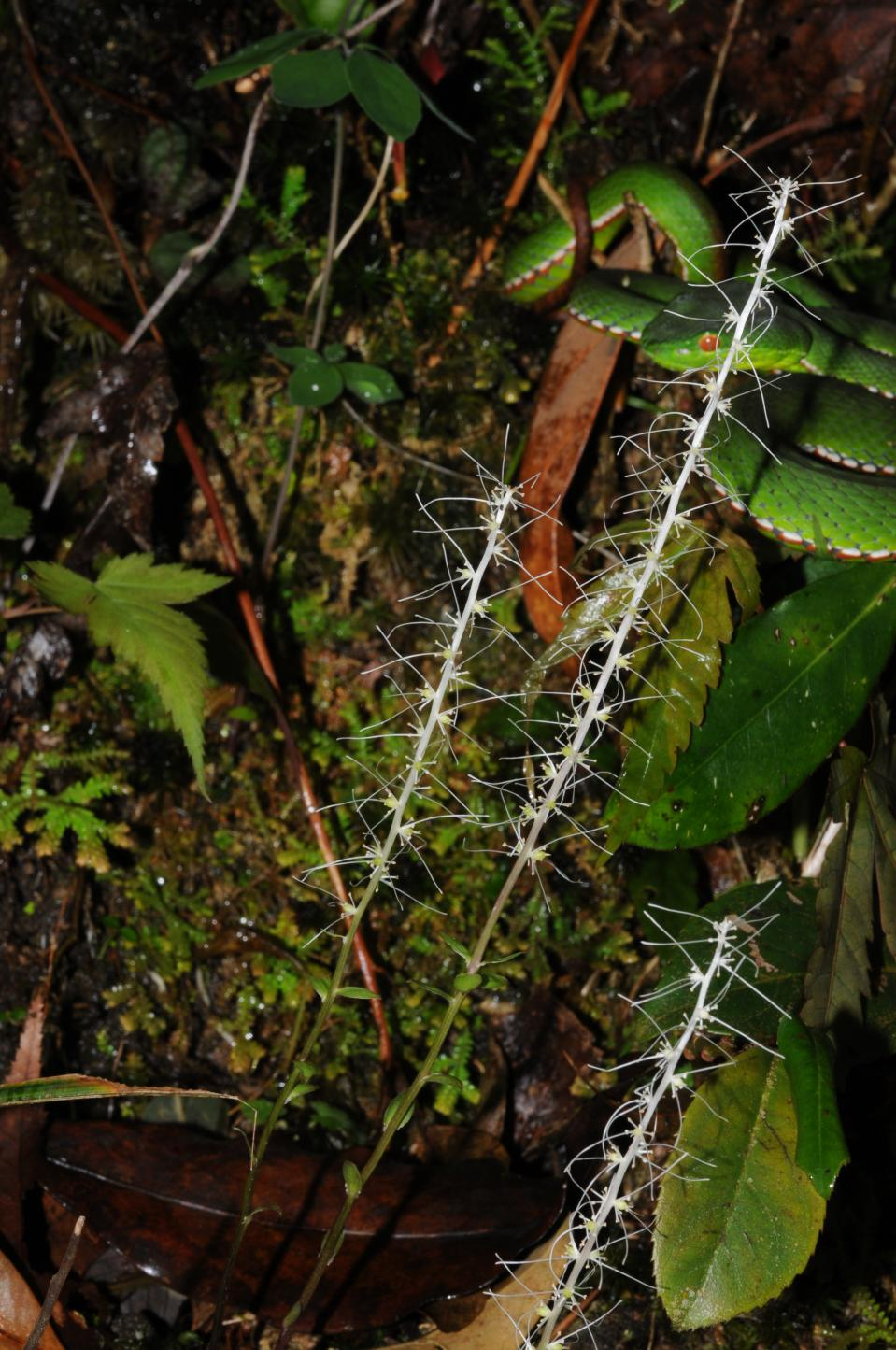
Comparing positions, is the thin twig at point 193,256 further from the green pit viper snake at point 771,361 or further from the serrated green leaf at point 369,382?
the green pit viper snake at point 771,361

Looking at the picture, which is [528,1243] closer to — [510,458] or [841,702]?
[841,702]

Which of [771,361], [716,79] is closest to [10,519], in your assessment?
[771,361]

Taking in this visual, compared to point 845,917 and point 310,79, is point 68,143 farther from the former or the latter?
point 845,917

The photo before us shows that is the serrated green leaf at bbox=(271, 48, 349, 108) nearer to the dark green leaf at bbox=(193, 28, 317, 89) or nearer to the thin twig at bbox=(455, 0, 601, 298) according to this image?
the dark green leaf at bbox=(193, 28, 317, 89)

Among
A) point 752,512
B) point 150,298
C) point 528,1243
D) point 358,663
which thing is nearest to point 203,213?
point 150,298

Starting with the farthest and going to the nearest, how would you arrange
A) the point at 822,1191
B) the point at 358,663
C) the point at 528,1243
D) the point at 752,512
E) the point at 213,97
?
the point at 213,97, the point at 358,663, the point at 752,512, the point at 528,1243, the point at 822,1191

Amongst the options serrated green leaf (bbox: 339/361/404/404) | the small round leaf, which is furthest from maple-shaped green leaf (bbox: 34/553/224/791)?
serrated green leaf (bbox: 339/361/404/404)
